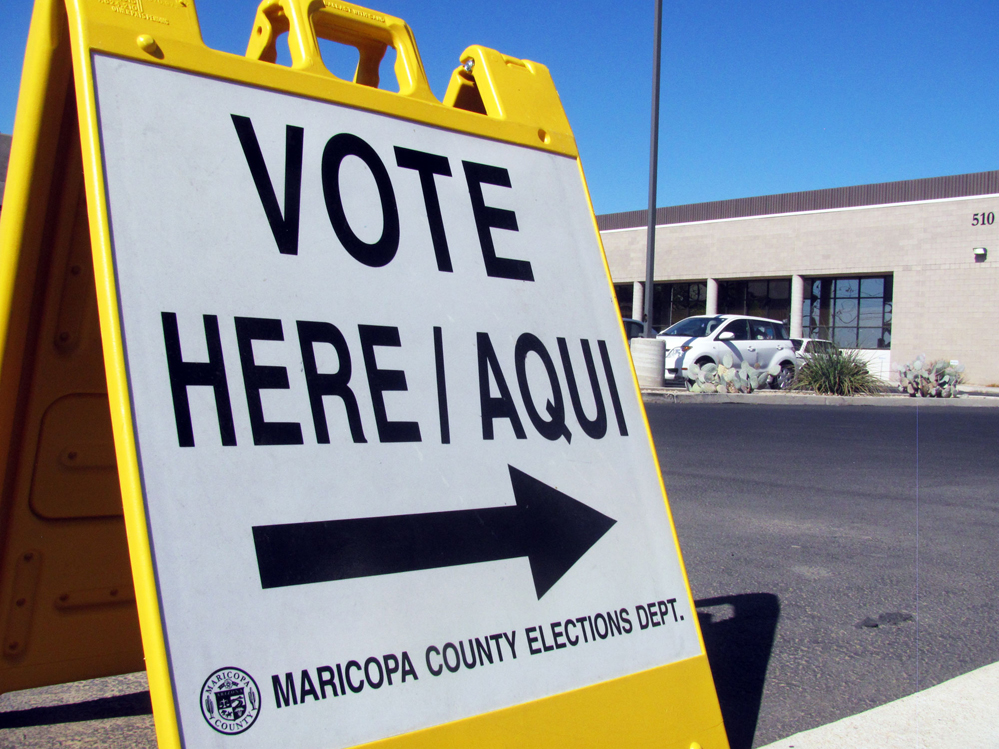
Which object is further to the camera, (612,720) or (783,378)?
(783,378)

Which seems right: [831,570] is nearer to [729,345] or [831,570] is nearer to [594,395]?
[594,395]

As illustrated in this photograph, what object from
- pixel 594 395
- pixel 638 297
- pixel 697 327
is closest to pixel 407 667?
pixel 594 395

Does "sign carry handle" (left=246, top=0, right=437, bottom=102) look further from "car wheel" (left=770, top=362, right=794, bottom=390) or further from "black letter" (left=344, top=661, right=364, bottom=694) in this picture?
"car wheel" (left=770, top=362, right=794, bottom=390)

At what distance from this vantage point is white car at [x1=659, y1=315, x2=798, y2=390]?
691 inches

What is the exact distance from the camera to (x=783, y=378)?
18031 millimetres

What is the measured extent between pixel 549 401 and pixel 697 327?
17.2 metres

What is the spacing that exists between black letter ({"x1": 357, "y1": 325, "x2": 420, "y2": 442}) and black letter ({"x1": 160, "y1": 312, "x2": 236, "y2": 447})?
0.96ft

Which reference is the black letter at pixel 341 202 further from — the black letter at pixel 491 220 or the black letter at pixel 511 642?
the black letter at pixel 511 642

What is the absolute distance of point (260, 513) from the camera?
1515mm

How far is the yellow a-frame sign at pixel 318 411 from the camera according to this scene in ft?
4.82

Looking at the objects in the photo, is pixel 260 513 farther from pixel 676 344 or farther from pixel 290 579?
pixel 676 344

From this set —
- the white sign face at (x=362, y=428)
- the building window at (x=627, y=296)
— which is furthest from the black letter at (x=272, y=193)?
the building window at (x=627, y=296)

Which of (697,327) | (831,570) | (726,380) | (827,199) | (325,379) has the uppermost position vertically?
(827,199)

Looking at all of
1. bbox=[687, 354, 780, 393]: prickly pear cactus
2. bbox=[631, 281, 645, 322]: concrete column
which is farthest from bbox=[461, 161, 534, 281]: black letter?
bbox=[631, 281, 645, 322]: concrete column
